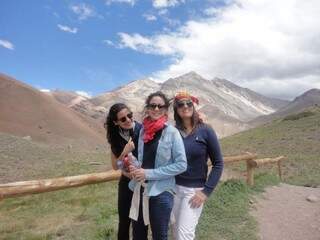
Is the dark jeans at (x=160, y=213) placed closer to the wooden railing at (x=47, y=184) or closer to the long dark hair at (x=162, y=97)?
the long dark hair at (x=162, y=97)

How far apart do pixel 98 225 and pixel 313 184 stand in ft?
27.1

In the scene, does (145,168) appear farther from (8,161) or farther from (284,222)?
(8,161)

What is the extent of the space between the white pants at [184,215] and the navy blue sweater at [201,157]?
0.23 feet

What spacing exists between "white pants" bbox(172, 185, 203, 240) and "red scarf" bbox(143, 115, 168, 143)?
0.59 meters

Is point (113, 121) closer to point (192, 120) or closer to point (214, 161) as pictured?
point (192, 120)

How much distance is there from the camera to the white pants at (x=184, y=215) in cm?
376

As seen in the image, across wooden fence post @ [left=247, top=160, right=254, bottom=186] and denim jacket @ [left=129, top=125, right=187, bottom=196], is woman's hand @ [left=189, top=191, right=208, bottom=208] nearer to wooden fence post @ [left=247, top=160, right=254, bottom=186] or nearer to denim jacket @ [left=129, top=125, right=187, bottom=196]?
denim jacket @ [left=129, top=125, right=187, bottom=196]

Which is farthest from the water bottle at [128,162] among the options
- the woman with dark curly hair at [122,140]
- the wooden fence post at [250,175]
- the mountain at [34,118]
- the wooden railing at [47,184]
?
the mountain at [34,118]

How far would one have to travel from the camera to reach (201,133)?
3803mm

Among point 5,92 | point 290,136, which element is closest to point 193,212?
point 290,136

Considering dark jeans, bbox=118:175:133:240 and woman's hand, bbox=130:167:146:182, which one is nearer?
woman's hand, bbox=130:167:146:182

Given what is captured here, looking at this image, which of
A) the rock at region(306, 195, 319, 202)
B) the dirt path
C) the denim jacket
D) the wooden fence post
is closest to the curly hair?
the denim jacket

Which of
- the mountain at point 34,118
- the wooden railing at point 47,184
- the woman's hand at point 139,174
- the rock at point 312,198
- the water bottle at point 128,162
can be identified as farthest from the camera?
the mountain at point 34,118

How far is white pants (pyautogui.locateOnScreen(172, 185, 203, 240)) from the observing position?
3.76m
